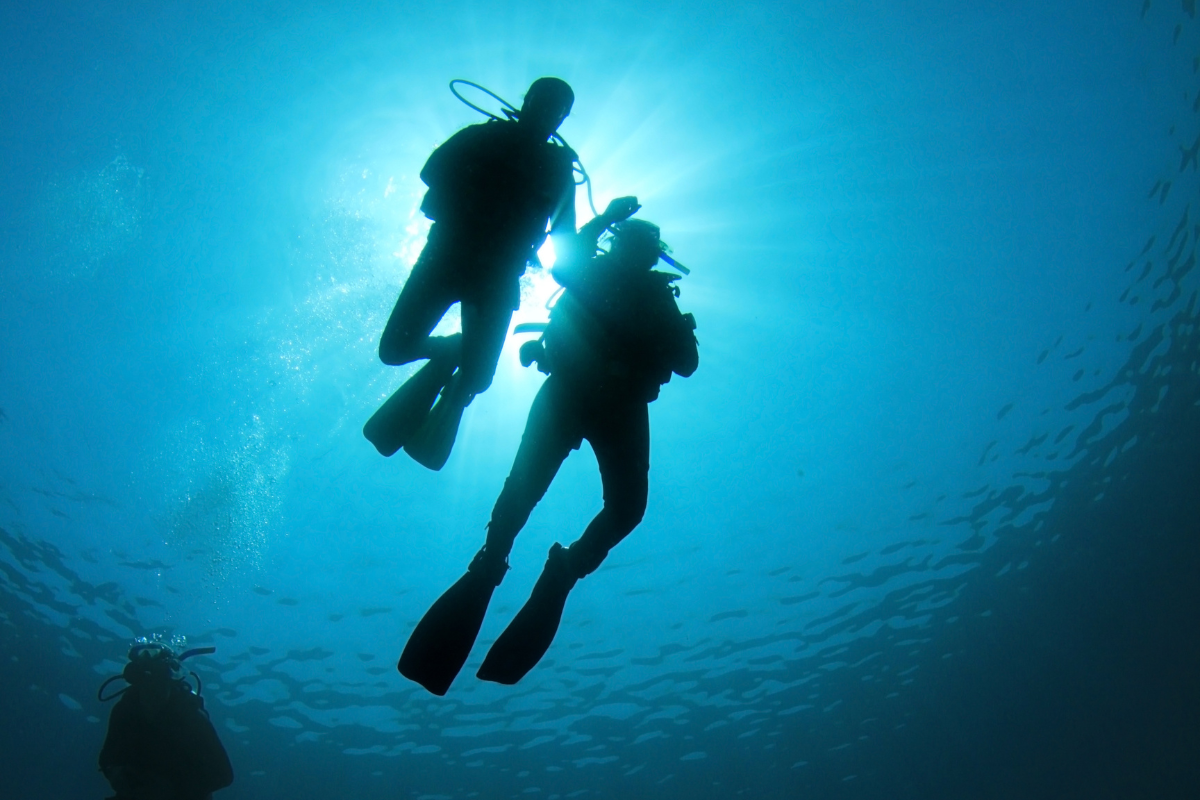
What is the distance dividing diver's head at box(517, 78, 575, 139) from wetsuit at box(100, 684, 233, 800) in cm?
854

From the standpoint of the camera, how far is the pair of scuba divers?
135 inches

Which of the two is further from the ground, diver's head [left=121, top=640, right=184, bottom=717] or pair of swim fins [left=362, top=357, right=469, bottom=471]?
diver's head [left=121, top=640, right=184, bottom=717]

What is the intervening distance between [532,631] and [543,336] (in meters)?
1.75

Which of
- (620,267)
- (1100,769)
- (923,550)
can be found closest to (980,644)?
(923,550)

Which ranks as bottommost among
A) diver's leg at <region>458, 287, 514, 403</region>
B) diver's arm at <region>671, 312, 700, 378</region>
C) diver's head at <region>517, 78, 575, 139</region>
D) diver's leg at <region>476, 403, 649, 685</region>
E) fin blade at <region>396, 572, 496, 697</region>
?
fin blade at <region>396, 572, 496, 697</region>

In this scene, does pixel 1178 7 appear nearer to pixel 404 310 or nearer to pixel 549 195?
pixel 549 195

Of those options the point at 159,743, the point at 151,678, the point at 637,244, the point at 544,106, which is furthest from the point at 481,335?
the point at 159,743

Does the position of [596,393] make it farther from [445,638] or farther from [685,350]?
[445,638]

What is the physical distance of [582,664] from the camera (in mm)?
19062

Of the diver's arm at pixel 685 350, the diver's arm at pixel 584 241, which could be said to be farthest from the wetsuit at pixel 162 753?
the diver's arm at pixel 685 350

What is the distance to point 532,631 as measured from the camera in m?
3.25

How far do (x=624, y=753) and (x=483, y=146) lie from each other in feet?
79.2

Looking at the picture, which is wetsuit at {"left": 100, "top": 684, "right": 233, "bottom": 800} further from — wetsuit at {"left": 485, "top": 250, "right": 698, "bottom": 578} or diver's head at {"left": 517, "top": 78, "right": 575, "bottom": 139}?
diver's head at {"left": 517, "top": 78, "right": 575, "bottom": 139}

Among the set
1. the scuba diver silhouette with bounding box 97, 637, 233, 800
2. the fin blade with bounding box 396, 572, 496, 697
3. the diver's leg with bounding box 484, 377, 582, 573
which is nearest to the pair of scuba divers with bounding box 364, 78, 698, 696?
the diver's leg with bounding box 484, 377, 582, 573
